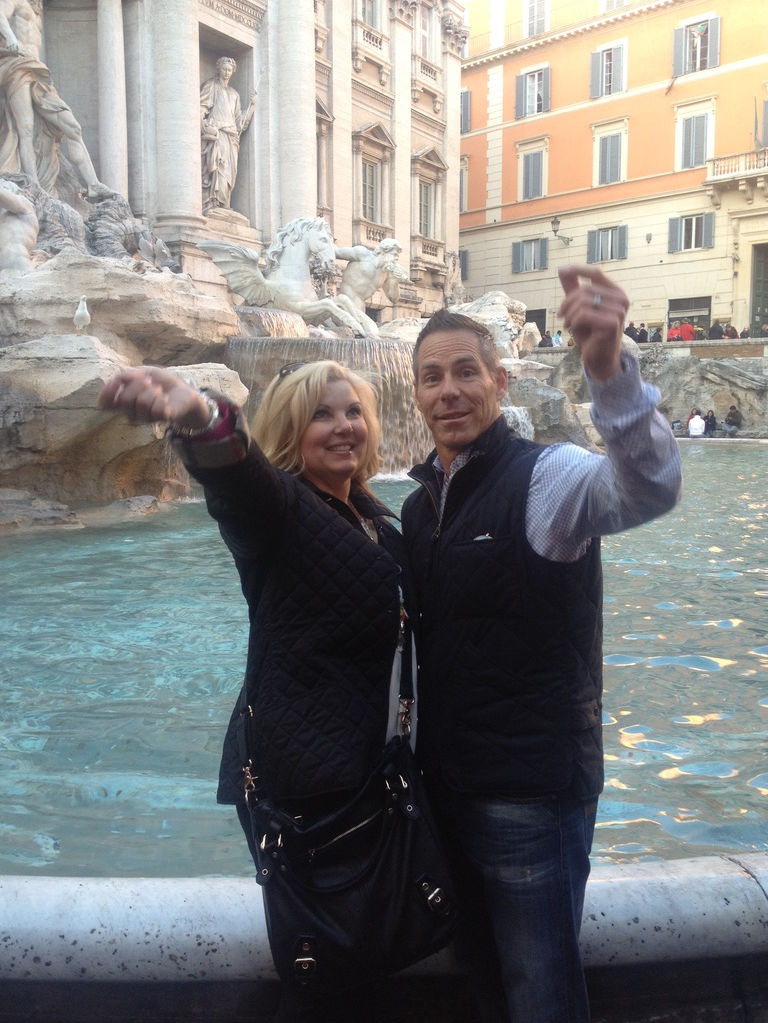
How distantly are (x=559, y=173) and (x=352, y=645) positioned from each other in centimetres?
3425

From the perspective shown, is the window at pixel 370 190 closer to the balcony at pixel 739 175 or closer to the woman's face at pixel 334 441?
the balcony at pixel 739 175

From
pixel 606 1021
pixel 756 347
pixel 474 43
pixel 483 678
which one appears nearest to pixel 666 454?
pixel 483 678

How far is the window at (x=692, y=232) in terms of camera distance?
29.2 m

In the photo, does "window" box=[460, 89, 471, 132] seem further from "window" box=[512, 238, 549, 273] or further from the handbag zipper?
the handbag zipper

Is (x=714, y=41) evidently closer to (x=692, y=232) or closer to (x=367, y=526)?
(x=692, y=232)

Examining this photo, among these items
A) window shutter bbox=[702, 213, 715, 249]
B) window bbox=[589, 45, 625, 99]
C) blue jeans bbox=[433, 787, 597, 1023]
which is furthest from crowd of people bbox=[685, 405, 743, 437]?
blue jeans bbox=[433, 787, 597, 1023]

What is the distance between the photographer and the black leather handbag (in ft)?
4.27

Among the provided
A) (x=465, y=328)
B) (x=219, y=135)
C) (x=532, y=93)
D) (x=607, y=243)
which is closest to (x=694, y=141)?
(x=607, y=243)

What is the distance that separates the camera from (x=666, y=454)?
1251 millimetres

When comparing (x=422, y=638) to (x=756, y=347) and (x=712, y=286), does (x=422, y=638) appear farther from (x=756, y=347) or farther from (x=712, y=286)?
(x=712, y=286)

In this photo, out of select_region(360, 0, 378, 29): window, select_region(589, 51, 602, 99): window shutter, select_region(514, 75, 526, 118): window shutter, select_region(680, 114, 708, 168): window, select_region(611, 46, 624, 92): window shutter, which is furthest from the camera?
select_region(514, 75, 526, 118): window shutter

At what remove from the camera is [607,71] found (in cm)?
3162

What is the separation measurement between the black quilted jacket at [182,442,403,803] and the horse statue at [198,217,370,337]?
12.9 metres

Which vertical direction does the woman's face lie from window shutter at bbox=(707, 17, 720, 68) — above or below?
below
